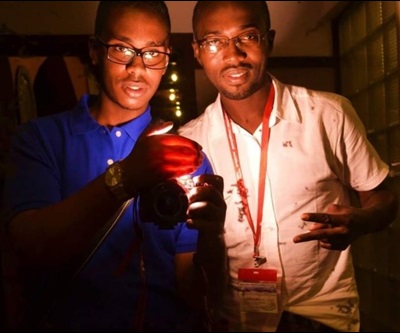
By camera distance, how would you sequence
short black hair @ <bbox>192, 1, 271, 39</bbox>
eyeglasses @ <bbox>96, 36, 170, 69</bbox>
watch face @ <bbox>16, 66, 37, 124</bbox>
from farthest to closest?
watch face @ <bbox>16, 66, 37, 124</bbox>, short black hair @ <bbox>192, 1, 271, 39</bbox>, eyeglasses @ <bbox>96, 36, 170, 69</bbox>

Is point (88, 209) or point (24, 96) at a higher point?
point (24, 96)

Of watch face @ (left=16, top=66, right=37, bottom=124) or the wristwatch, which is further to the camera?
watch face @ (left=16, top=66, right=37, bottom=124)

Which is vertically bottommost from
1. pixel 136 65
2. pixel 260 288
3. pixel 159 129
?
pixel 260 288

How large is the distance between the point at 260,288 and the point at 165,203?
323 mm

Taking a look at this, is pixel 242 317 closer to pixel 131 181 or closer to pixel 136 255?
pixel 136 255

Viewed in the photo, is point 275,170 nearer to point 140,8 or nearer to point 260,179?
point 260,179

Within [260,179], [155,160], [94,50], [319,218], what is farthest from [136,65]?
[319,218]

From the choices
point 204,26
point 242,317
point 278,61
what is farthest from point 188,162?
point 278,61

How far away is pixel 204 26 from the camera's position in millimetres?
958

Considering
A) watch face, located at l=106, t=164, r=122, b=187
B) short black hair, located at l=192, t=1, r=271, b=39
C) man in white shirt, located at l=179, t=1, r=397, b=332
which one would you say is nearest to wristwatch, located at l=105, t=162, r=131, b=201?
watch face, located at l=106, t=164, r=122, b=187

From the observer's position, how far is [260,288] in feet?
3.18

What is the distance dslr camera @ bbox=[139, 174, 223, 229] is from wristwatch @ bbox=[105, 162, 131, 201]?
0.11 feet

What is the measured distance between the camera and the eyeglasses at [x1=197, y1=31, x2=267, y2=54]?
0.93 metres

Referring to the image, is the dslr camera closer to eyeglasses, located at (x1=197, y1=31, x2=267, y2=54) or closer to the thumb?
the thumb
